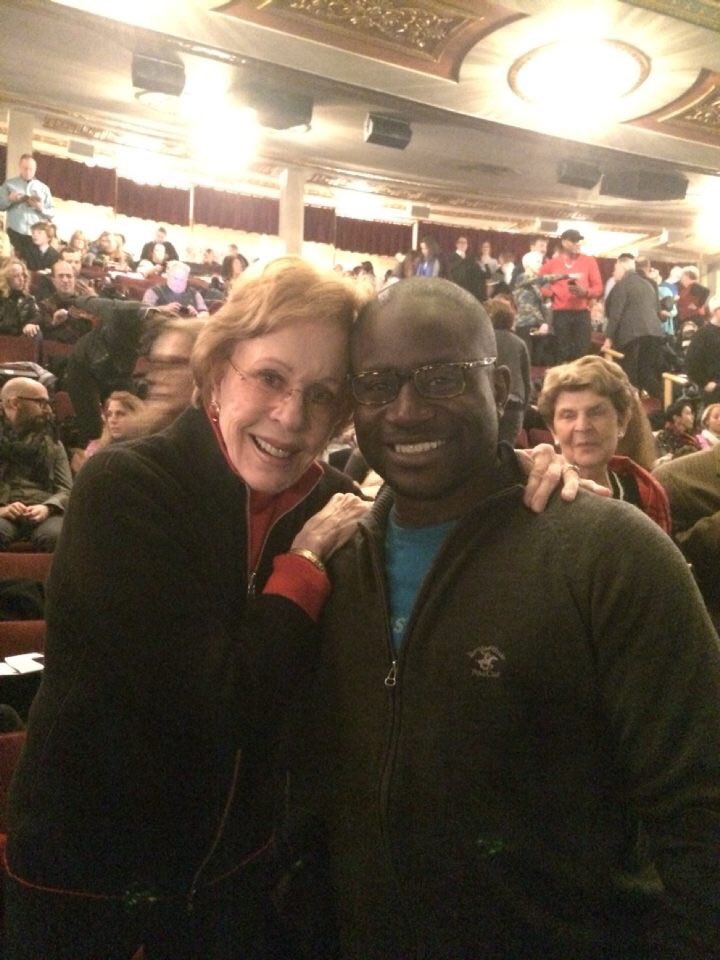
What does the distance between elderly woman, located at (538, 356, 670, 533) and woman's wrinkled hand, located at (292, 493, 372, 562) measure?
125 cm

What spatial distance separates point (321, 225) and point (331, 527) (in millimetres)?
13638

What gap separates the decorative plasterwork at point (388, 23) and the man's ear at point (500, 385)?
258 inches

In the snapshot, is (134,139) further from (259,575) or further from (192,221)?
(259,575)

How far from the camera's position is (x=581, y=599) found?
3.26 ft

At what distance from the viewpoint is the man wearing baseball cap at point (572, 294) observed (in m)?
7.73

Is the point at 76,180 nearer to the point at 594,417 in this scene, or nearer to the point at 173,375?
the point at 594,417

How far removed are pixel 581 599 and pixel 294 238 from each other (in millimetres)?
11411

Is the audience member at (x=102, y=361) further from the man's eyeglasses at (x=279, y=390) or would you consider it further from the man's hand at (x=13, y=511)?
the man's eyeglasses at (x=279, y=390)

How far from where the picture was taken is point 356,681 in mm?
1106

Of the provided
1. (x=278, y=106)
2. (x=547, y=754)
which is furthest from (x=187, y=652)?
(x=278, y=106)

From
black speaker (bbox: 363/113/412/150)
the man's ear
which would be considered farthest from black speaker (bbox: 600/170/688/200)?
the man's ear

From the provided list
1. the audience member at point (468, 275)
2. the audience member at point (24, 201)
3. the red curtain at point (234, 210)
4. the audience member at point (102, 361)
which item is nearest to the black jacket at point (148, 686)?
the audience member at point (102, 361)

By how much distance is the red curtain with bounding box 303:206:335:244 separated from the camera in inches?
553

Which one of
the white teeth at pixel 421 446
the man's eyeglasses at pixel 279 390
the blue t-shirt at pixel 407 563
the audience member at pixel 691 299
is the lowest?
the blue t-shirt at pixel 407 563
